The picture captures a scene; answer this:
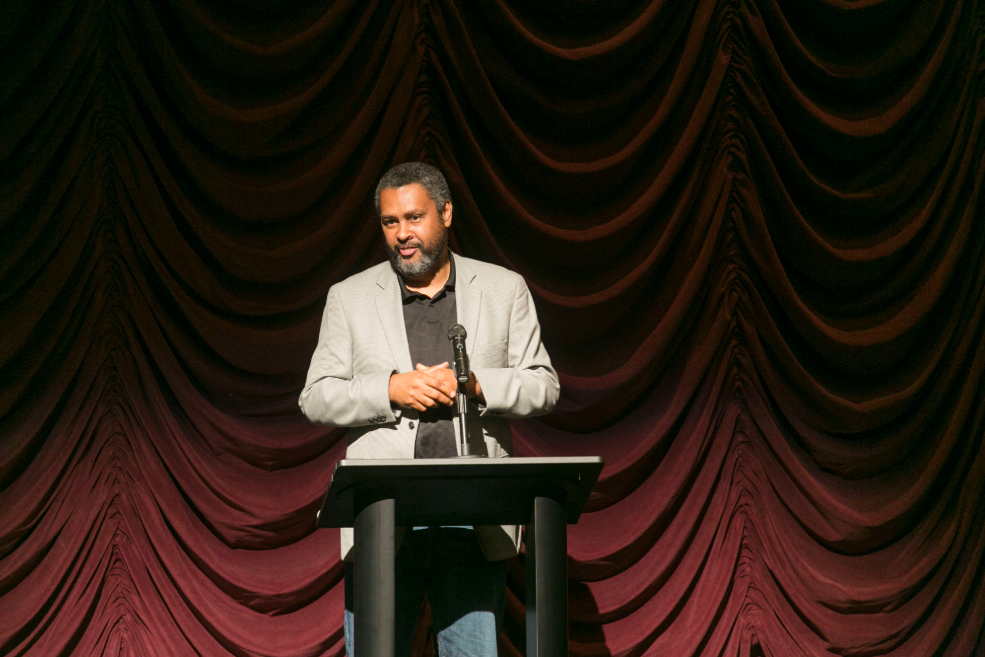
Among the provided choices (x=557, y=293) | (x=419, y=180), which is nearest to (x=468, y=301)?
(x=419, y=180)

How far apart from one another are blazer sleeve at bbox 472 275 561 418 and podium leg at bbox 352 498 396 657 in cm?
42

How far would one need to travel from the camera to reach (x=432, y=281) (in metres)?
2.58

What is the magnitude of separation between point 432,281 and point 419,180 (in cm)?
26

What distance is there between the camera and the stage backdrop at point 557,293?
3.32 m

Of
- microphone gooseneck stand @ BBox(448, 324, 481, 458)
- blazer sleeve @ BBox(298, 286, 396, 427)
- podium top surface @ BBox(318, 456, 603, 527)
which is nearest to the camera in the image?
podium top surface @ BBox(318, 456, 603, 527)

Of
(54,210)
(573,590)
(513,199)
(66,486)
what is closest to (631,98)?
(513,199)

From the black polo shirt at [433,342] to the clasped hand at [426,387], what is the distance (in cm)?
11

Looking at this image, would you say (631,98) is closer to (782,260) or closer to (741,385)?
(782,260)

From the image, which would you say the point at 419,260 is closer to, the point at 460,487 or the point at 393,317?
the point at 393,317

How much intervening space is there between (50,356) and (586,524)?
6.22 feet

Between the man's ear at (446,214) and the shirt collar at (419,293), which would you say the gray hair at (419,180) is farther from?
the shirt collar at (419,293)

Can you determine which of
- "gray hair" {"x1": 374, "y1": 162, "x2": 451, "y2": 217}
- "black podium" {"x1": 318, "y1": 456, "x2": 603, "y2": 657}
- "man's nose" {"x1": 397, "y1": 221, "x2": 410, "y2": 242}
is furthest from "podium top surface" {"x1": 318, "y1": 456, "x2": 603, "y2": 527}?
"gray hair" {"x1": 374, "y1": 162, "x2": 451, "y2": 217}

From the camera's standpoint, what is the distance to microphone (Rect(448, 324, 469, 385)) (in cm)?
207

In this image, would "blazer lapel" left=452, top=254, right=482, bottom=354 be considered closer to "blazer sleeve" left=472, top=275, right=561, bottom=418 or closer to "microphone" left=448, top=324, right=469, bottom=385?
"blazer sleeve" left=472, top=275, right=561, bottom=418
